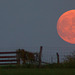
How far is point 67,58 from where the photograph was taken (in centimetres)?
2125

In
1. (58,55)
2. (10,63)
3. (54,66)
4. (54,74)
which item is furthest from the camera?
(10,63)

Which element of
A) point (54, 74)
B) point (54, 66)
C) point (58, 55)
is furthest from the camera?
point (58, 55)

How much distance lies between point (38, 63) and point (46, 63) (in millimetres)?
749

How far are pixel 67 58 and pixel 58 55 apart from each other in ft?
4.39

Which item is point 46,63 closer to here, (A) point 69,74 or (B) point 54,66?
(B) point 54,66

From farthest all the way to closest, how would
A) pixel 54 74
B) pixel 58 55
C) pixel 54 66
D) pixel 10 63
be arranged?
pixel 10 63 < pixel 58 55 < pixel 54 66 < pixel 54 74

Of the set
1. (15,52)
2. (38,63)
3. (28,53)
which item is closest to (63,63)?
(38,63)

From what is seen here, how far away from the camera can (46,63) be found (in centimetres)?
1959

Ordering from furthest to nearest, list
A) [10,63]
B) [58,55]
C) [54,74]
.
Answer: [10,63] < [58,55] < [54,74]

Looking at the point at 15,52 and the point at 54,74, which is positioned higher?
the point at 15,52

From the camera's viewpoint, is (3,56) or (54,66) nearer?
(54,66)

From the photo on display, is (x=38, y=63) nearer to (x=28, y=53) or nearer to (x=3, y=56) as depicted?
(x=28, y=53)

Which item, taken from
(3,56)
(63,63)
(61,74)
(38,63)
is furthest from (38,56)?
(61,74)

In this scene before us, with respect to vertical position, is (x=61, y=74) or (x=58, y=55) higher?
(x=58, y=55)
